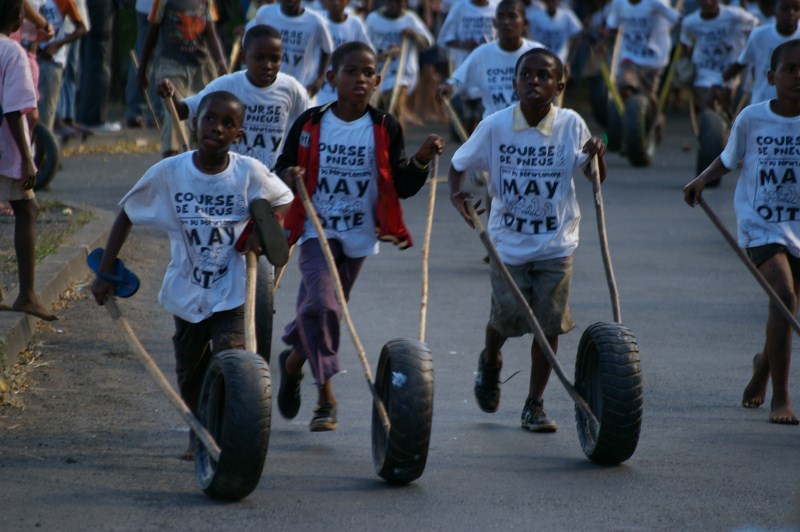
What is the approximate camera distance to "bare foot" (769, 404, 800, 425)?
6.70m

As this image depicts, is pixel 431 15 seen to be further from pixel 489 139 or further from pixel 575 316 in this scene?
pixel 489 139

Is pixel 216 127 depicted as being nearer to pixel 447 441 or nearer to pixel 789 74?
pixel 447 441

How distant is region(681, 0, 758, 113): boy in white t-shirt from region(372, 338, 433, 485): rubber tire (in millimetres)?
10306

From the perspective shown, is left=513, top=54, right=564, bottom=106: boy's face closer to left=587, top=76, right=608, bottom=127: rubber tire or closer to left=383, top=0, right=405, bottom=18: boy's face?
left=383, top=0, right=405, bottom=18: boy's face

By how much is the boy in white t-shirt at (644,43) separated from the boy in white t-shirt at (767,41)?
4482 millimetres

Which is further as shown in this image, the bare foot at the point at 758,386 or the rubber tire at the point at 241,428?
the bare foot at the point at 758,386

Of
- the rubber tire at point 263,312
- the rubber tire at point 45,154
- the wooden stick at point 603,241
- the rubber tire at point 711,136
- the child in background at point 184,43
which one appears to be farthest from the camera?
the rubber tire at point 711,136

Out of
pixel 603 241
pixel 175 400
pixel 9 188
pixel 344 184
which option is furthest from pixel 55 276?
A: pixel 603 241

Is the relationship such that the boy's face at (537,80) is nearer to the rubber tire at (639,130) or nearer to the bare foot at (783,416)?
the bare foot at (783,416)

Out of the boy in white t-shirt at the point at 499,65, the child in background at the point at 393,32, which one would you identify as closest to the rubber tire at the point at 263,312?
the boy in white t-shirt at the point at 499,65

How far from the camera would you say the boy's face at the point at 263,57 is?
26.1 feet

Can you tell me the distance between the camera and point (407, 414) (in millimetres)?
5453

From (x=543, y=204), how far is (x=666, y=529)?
6.45 ft

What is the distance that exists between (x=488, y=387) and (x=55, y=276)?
10.3 feet
